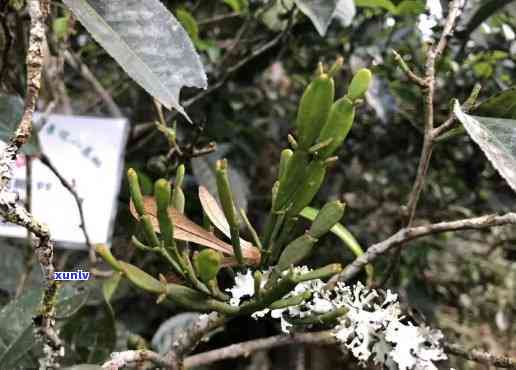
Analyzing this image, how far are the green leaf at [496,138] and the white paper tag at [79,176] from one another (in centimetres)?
51

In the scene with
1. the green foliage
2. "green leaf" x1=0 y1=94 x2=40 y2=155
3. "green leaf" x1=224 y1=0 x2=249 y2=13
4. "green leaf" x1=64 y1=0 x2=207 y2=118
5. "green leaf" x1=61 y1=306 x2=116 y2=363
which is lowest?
"green leaf" x1=61 y1=306 x2=116 y2=363

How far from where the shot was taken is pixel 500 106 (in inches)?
17.4

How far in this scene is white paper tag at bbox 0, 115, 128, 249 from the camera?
79 cm

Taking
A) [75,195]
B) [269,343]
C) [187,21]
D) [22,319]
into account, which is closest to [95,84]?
[187,21]

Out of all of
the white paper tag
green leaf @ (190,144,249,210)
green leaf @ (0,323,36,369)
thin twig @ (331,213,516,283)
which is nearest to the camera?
thin twig @ (331,213,516,283)

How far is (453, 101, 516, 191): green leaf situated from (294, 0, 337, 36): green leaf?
20 centimetres

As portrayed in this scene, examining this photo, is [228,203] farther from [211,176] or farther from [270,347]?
[211,176]

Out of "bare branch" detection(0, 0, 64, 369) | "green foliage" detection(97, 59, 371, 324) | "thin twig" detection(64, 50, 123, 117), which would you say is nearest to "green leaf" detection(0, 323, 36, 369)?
"bare branch" detection(0, 0, 64, 369)

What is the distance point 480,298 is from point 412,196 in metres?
1.17

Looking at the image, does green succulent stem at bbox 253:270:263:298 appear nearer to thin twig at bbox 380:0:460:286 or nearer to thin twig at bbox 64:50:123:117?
thin twig at bbox 380:0:460:286

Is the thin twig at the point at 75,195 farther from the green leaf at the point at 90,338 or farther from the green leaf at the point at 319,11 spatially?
the green leaf at the point at 319,11

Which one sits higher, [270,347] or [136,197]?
[136,197]

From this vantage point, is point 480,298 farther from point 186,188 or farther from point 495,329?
point 186,188

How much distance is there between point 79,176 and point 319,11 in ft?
1.30
